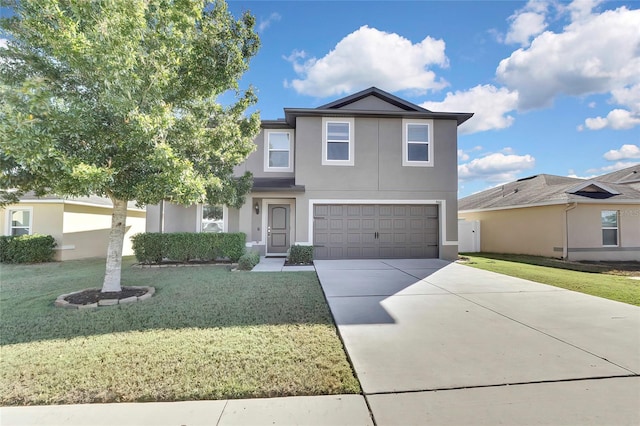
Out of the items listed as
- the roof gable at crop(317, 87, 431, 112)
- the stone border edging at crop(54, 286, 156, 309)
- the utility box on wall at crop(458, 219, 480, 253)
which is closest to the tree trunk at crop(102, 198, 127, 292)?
the stone border edging at crop(54, 286, 156, 309)

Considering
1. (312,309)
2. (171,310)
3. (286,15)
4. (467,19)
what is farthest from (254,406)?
(467,19)

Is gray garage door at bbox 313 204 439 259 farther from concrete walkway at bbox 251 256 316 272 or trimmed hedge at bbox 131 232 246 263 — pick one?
trimmed hedge at bbox 131 232 246 263

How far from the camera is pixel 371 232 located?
12.0 m

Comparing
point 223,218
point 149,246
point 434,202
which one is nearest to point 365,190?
Answer: point 434,202

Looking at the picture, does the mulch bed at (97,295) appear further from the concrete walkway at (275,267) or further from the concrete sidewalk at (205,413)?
the concrete sidewalk at (205,413)

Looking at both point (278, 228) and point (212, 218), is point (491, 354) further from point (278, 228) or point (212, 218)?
point (212, 218)

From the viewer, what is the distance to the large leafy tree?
Answer: 4.69 meters

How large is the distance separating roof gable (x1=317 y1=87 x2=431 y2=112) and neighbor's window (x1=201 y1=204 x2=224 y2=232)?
6.38 m

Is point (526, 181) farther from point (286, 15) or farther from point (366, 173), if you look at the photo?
point (286, 15)

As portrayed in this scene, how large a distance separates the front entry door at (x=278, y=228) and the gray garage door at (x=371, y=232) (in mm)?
1571

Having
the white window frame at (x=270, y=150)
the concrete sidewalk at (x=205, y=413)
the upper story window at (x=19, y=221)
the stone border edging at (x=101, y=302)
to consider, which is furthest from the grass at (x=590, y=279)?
the upper story window at (x=19, y=221)

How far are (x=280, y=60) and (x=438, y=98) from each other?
24.3 feet

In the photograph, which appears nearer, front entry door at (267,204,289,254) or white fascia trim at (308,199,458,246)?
white fascia trim at (308,199,458,246)

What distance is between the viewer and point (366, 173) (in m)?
11.9
